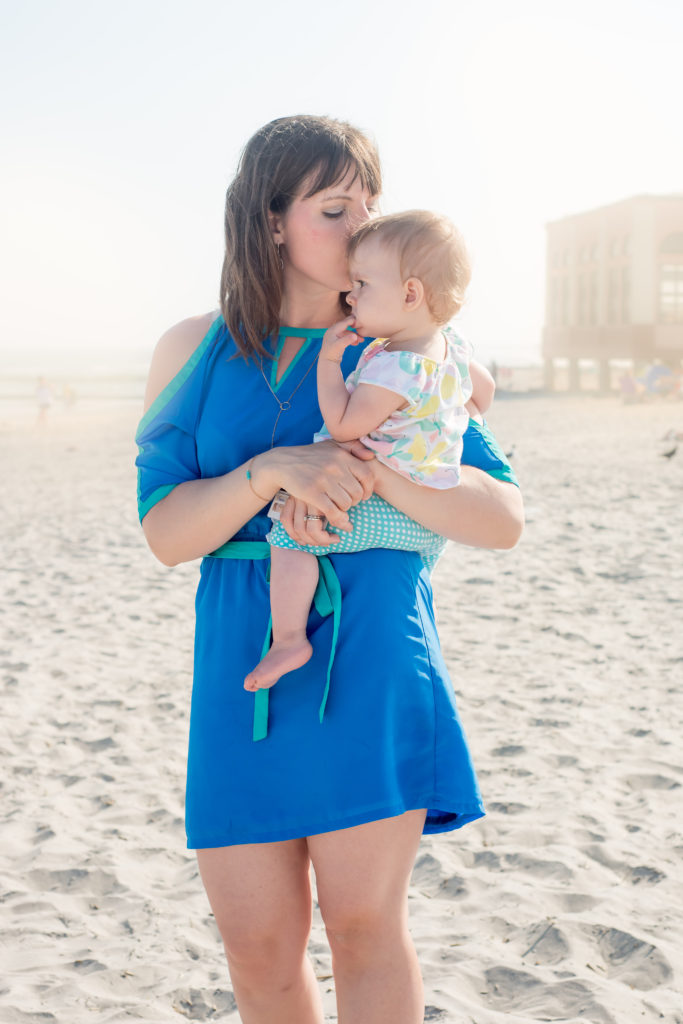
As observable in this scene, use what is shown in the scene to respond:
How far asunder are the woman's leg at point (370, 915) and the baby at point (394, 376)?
13.0 inches

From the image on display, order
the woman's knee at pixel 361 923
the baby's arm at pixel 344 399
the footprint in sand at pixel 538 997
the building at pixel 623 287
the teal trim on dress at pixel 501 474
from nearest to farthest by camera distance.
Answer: the woman's knee at pixel 361 923, the baby's arm at pixel 344 399, the teal trim on dress at pixel 501 474, the footprint in sand at pixel 538 997, the building at pixel 623 287

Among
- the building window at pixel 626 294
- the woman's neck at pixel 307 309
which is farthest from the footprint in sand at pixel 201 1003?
the building window at pixel 626 294

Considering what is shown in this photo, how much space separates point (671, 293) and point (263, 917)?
44.9m

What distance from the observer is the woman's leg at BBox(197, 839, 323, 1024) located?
1.74 metres

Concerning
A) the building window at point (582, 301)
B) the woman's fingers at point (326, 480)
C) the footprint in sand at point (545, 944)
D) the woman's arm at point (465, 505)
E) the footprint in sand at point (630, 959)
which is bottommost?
the building window at point (582, 301)

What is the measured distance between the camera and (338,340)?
6.06 feet

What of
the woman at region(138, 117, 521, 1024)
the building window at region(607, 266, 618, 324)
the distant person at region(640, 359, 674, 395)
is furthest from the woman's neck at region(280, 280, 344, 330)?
the building window at region(607, 266, 618, 324)

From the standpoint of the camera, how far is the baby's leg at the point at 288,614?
5.70 ft

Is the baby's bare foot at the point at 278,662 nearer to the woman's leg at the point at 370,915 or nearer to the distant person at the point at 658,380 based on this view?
the woman's leg at the point at 370,915

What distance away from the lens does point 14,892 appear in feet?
12.0

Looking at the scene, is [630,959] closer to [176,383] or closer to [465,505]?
[465,505]

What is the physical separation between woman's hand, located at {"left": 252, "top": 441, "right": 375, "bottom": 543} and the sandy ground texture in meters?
1.87

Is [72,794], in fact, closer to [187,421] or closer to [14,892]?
[14,892]

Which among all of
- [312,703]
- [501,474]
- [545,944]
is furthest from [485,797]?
[312,703]
